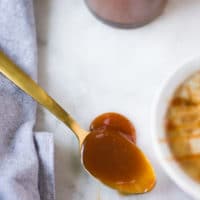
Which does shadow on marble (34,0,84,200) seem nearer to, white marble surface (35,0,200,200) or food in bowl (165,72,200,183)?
white marble surface (35,0,200,200)

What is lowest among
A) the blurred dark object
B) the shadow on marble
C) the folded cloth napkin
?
the shadow on marble

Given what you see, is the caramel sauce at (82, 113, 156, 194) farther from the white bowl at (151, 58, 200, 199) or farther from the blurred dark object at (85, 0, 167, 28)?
the blurred dark object at (85, 0, 167, 28)

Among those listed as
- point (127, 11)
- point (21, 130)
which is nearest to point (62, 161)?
point (21, 130)

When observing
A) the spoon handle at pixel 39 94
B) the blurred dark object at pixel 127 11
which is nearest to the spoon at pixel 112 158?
the spoon handle at pixel 39 94

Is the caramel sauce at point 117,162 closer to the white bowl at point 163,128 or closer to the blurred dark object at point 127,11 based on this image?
the white bowl at point 163,128

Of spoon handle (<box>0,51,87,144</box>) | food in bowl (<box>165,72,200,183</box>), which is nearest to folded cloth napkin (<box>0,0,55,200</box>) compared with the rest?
spoon handle (<box>0,51,87,144</box>)

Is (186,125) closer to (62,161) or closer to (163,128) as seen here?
(163,128)

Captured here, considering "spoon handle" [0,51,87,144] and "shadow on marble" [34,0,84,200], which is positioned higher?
"spoon handle" [0,51,87,144]
